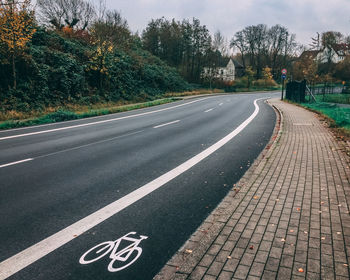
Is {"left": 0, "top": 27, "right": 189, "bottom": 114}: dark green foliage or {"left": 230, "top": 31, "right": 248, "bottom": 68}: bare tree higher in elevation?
{"left": 230, "top": 31, "right": 248, "bottom": 68}: bare tree

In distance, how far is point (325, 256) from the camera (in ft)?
10.7

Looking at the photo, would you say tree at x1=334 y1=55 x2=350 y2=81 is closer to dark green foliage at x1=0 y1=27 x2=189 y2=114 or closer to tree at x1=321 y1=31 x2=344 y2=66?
tree at x1=321 y1=31 x2=344 y2=66

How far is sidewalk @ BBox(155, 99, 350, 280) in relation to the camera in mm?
3074

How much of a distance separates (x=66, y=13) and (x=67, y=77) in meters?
20.3

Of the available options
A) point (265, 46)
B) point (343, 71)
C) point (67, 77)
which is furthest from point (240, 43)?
point (67, 77)

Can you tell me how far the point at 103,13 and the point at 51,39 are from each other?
824 centimetres

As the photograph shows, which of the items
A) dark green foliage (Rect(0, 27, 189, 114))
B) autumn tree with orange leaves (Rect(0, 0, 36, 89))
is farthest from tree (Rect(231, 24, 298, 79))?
autumn tree with orange leaves (Rect(0, 0, 36, 89))

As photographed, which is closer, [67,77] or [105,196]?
[105,196]

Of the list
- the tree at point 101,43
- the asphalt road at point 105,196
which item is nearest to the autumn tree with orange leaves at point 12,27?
the tree at point 101,43

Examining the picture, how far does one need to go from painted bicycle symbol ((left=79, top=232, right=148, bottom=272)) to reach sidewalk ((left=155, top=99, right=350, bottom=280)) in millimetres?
480

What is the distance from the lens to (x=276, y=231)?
3.85 meters

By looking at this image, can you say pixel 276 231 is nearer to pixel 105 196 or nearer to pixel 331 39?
pixel 105 196

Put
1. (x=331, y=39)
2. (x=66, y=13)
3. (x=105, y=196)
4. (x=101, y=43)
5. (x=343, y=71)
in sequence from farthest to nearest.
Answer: (x=331, y=39) → (x=343, y=71) → (x=66, y=13) → (x=101, y=43) → (x=105, y=196)

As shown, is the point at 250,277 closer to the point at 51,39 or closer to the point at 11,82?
the point at 11,82
